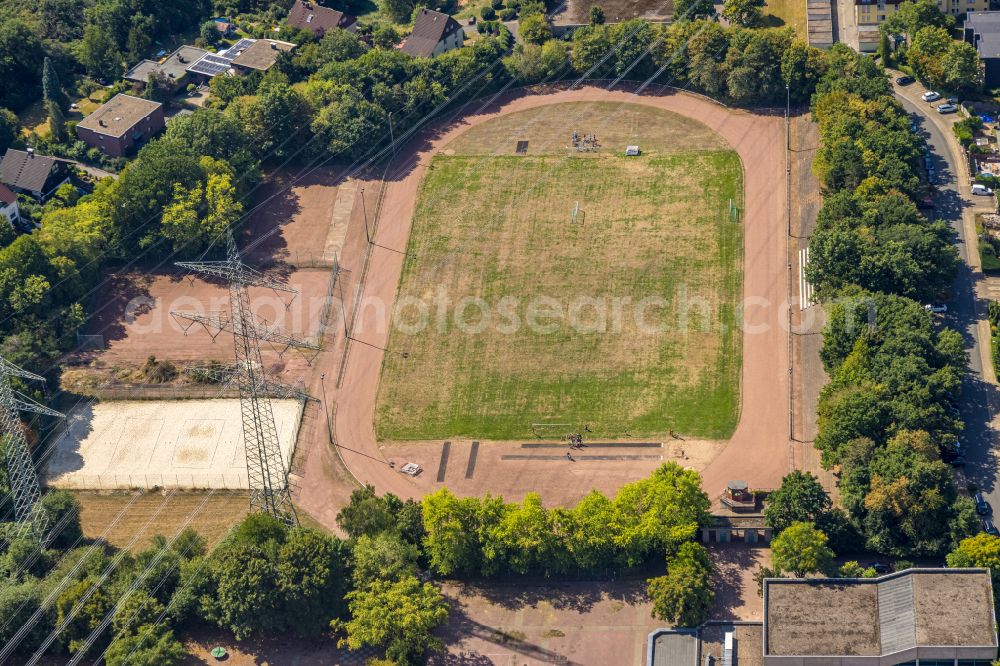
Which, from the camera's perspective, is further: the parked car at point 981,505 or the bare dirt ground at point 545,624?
the parked car at point 981,505

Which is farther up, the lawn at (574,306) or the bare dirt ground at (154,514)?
the lawn at (574,306)

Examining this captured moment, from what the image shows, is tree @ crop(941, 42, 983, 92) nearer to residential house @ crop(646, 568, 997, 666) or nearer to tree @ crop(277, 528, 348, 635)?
residential house @ crop(646, 568, 997, 666)

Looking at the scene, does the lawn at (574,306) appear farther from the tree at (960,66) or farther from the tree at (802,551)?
the tree at (960,66)

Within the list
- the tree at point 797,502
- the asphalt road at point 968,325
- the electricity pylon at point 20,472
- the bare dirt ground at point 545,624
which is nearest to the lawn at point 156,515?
the electricity pylon at point 20,472

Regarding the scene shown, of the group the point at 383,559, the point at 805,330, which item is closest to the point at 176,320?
the point at 383,559

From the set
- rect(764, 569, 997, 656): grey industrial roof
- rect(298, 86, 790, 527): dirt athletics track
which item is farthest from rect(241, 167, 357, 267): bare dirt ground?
rect(764, 569, 997, 656): grey industrial roof

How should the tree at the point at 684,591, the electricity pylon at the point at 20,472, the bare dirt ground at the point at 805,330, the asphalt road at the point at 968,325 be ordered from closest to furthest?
the tree at the point at 684,591 < the asphalt road at the point at 968,325 < the electricity pylon at the point at 20,472 < the bare dirt ground at the point at 805,330

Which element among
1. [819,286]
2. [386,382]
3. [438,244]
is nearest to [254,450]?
[386,382]
